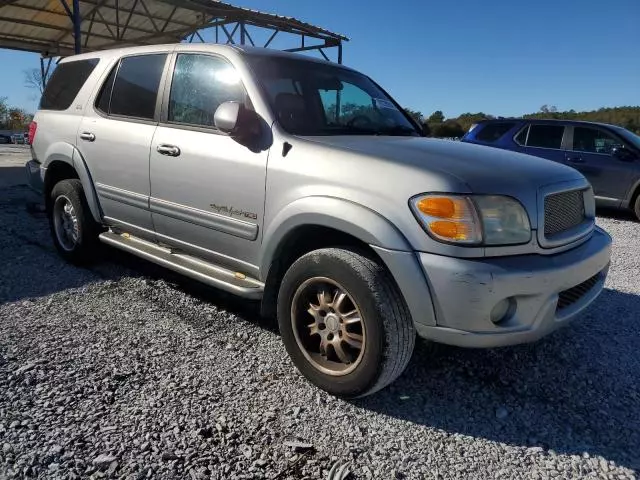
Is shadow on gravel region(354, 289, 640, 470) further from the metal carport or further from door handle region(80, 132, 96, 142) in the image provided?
the metal carport

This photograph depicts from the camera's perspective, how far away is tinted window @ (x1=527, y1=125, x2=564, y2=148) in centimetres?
852

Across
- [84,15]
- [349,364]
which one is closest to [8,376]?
[349,364]

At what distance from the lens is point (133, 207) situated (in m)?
3.55

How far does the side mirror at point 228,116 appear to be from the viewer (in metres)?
2.57

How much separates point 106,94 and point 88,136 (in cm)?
37

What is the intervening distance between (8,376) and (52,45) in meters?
17.8

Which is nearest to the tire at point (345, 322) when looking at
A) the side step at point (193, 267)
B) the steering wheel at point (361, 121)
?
the side step at point (193, 267)

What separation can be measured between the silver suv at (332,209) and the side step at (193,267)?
0.02 meters

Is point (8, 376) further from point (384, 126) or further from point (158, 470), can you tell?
point (384, 126)

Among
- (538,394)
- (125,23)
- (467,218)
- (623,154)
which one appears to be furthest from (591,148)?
(125,23)

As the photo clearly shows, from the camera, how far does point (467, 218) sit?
6.84 feet

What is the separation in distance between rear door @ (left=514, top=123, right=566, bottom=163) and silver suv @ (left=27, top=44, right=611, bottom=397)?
5.73m

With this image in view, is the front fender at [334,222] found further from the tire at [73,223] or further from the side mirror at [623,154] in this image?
the side mirror at [623,154]

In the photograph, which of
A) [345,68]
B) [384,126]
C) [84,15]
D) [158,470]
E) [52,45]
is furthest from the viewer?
[52,45]
